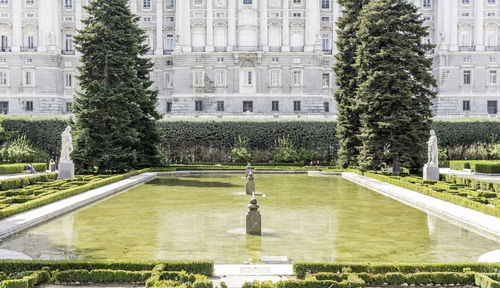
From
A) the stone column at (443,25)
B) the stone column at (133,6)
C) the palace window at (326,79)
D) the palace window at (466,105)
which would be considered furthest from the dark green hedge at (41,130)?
the palace window at (466,105)

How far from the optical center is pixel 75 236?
39.0 feet

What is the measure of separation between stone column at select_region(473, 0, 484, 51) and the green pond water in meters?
51.1

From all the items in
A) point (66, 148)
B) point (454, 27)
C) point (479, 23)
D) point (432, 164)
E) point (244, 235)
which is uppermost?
point (479, 23)

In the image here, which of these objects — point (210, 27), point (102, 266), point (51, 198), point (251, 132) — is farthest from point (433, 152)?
point (210, 27)

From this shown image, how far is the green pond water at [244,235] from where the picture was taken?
1028 centimetres

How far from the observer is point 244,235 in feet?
39.6

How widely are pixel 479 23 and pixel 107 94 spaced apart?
1987 inches

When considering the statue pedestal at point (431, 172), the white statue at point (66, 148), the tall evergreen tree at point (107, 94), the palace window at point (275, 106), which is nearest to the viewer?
the white statue at point (66, 148)

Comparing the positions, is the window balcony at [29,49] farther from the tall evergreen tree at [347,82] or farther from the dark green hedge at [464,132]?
the dark green hedge at [464,132]

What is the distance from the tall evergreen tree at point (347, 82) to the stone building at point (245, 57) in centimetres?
2412

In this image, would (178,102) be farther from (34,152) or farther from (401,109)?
(401,109)

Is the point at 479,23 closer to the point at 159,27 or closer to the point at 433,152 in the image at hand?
the point at 159,27

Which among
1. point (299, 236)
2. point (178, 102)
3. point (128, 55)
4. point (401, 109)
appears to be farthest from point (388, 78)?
point (178, 102)

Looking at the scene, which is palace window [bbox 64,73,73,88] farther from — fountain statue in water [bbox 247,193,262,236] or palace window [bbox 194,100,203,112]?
fountain statue in water [bbox 247,193,262,236]
